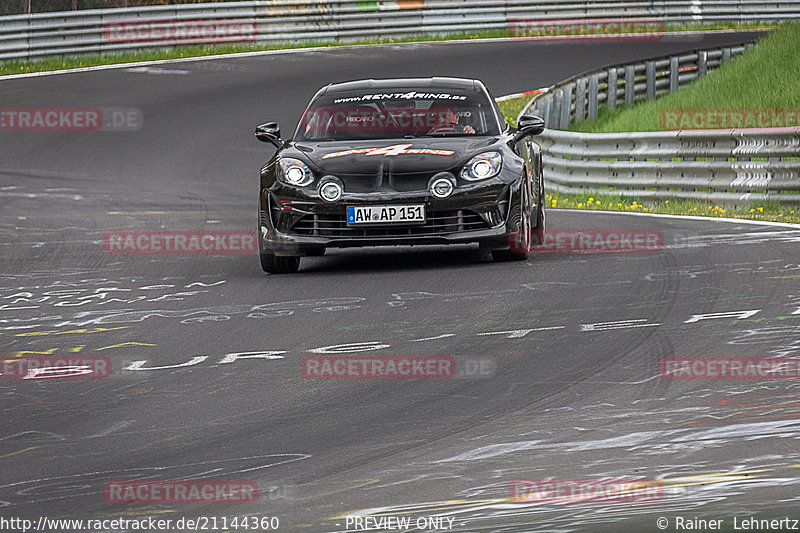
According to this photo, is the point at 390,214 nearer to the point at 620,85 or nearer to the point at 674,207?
the point at 674,207

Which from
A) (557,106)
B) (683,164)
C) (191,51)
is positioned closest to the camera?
(683,164)

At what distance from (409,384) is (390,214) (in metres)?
3.67

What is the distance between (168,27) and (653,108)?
12564mm

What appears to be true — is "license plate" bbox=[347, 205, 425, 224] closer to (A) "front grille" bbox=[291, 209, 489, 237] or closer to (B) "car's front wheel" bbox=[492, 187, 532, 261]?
(A) "front grille" bbox=[291, 209, 489, 237]

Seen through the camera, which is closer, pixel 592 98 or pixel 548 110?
pixel 548 110

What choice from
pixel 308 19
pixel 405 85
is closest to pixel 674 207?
pixel 405 85

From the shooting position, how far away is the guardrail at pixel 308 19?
29.2 meters

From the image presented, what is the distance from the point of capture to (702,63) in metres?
28.0

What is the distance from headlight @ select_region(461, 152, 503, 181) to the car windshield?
26.6 inches

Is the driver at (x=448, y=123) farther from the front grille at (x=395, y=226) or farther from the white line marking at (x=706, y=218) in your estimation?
the white line marking at (x=706, y=218)

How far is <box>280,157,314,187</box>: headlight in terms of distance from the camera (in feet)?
32.2

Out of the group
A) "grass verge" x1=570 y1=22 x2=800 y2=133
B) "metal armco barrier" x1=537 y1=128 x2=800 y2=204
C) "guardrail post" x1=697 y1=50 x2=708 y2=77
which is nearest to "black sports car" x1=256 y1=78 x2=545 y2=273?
"metal armco barrier" x1=537 y1=128 x2=800 y2=204

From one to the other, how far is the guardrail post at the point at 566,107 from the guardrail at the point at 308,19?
36.9ft

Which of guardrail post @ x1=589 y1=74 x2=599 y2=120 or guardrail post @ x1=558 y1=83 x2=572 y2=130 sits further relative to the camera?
guardrail post @ x1=589 y1=74 x2=599 y2=120
